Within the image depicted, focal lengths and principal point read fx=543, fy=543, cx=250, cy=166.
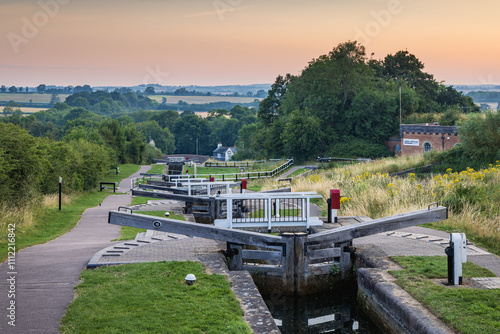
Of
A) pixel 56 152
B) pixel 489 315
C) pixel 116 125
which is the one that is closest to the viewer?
pixel 489 315

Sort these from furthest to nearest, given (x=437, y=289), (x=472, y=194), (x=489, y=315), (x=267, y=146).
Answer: (x=267, y=146) → (x=472, y=194) → (x=437, y=289) → (x=489, y=315)

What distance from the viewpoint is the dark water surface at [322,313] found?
34.5 feet

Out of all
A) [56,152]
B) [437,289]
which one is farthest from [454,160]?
[437,289]

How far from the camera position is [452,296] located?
9.29 metres

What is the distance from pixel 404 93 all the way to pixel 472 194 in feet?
135

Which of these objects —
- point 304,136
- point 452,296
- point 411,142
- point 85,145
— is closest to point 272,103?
point 304,136

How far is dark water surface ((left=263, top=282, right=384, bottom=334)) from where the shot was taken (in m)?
10.5

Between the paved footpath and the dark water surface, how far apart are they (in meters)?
4.16

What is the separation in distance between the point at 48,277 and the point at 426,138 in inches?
1572

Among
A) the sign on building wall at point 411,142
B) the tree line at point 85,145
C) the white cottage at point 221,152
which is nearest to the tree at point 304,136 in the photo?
the sign on building wall at point 411,142

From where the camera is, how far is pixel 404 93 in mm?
56719

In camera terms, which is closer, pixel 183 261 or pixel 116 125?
pixel 183 261

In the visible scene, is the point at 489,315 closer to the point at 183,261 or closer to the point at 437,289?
the point at 437,289

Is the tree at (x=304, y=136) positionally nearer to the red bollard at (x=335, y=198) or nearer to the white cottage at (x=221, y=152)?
the red bollard at (x=335, y=198)
